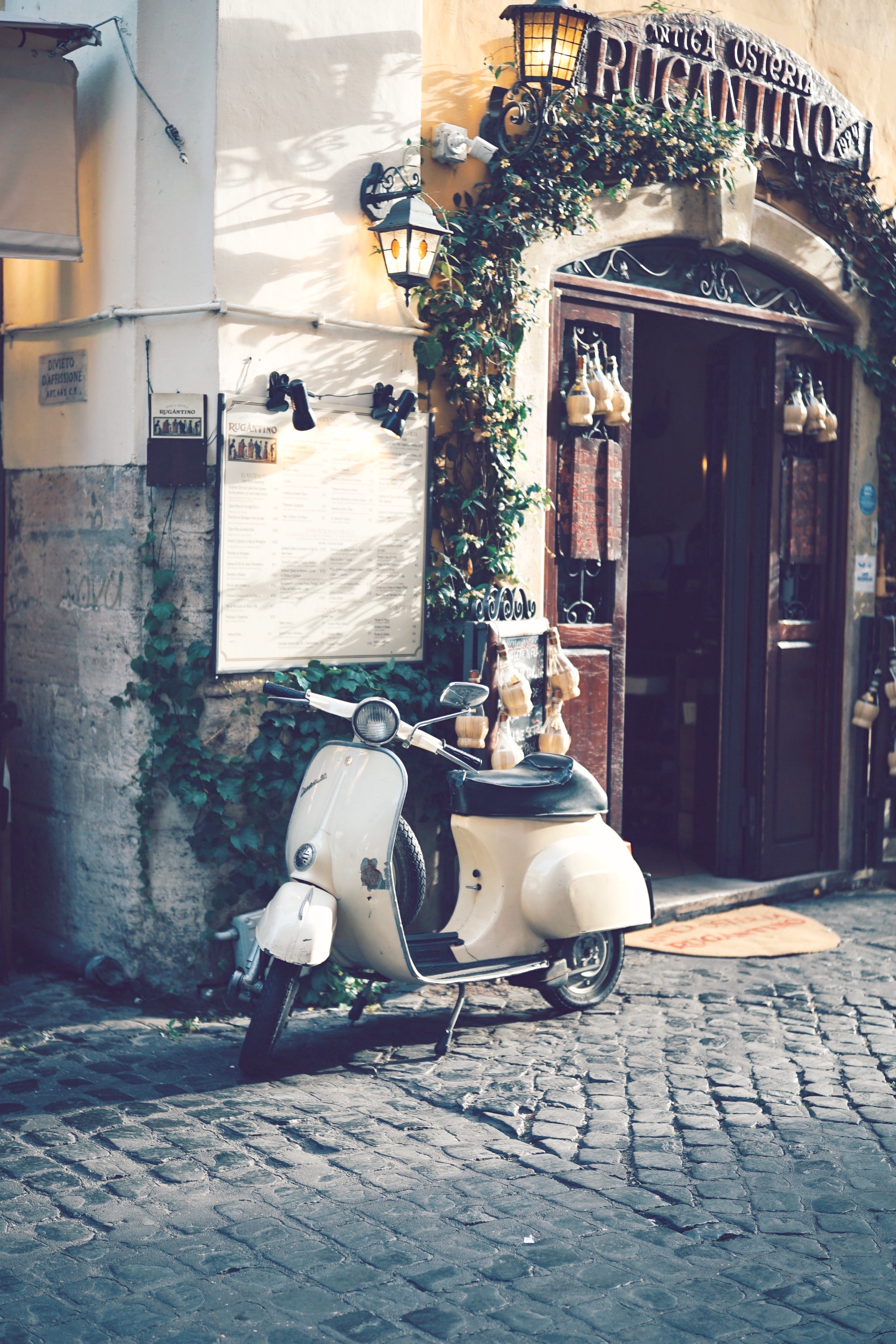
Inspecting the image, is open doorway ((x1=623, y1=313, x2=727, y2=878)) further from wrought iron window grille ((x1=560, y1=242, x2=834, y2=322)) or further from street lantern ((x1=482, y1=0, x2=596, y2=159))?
street lantern ((x1=482, y1=0, x2=596, y2=159))

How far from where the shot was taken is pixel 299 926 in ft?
15.5

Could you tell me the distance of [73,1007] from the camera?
18.7ft

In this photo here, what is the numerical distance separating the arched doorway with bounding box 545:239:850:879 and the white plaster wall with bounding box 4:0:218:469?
1.95m

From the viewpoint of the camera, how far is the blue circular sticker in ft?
27.5

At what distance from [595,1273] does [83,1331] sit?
1.23 m

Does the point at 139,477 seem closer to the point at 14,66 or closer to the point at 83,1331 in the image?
the point at 14,66

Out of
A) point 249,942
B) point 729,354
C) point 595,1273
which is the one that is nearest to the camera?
point 595,1273

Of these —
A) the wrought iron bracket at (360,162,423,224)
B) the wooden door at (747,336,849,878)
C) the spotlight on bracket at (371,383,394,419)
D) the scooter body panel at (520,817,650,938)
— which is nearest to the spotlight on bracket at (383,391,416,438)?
the spotlight on bracket at (371,383,394,419)

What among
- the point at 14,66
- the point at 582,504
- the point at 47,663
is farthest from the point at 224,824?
the point at 14,66

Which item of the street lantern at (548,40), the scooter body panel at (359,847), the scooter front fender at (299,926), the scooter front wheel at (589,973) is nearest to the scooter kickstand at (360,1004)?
the scooter body panel at (359,847)

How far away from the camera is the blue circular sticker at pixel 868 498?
8.38 meters

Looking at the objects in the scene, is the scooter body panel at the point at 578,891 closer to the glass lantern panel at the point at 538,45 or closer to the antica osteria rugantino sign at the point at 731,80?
the glass lantern panel at the point at 538,45

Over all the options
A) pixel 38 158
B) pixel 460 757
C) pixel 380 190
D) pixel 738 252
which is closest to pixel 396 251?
pixel 380 190

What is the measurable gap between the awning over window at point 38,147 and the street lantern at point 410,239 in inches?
50.7
